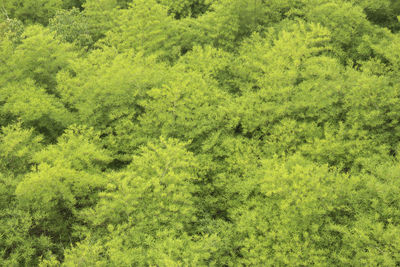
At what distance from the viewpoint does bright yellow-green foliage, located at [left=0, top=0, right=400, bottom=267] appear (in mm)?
20562

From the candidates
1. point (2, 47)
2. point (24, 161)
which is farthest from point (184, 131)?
point (2, 47)

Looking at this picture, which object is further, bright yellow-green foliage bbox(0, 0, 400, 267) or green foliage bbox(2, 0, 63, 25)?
green foliage bbox(2, 0, 63, 25)

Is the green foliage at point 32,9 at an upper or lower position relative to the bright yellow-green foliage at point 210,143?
upper

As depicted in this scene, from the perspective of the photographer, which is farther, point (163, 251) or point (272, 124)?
point (272, 124)

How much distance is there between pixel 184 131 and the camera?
29.0 metres

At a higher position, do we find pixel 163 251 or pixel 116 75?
pixel 116 75

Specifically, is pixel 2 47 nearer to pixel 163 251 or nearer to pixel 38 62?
pixel 38 62

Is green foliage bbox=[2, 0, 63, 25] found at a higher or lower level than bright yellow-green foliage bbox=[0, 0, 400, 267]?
higher

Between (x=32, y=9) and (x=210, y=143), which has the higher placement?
(x=32, y=9)

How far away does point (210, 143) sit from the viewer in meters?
27.8

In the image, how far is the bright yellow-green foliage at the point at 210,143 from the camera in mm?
20562

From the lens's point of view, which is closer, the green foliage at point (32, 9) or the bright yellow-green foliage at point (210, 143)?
the bright yellow-green foliage at point (210, 143)

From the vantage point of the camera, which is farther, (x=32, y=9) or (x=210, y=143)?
(x=32, y=9)

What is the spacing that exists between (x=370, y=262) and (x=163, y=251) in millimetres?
12047
